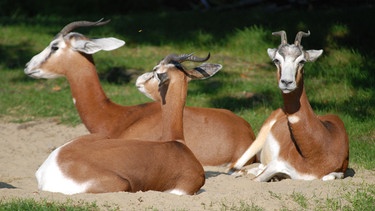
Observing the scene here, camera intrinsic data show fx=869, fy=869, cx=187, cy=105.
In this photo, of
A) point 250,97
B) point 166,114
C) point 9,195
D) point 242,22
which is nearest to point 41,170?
point 9,195

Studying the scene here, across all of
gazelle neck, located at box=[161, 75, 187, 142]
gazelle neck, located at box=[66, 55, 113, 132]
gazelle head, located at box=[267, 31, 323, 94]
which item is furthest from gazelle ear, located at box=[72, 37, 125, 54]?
gazelle head, located at box=[267, 31, 323, 94]

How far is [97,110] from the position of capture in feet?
29.6

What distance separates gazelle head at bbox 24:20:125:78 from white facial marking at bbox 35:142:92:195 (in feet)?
7.81

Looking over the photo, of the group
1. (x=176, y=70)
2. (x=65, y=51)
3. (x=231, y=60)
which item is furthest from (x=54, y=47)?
(x=231, y=60)

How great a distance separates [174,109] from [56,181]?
1374 millimetres

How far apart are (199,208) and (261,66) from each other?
6.67m

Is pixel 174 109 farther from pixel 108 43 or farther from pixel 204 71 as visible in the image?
pixel 108 43

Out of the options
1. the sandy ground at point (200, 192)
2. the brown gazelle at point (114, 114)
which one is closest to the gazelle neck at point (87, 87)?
the brown gazelle at point (114, 114)

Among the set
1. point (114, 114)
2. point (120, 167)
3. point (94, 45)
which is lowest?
point (114, 114)

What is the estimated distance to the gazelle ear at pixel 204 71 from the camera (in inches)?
299

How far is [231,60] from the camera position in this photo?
12.9 meters

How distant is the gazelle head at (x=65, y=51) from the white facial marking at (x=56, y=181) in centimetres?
238

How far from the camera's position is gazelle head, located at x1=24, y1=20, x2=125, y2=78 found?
8.89 m

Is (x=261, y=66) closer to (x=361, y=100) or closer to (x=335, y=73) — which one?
(x=335, y=73)
